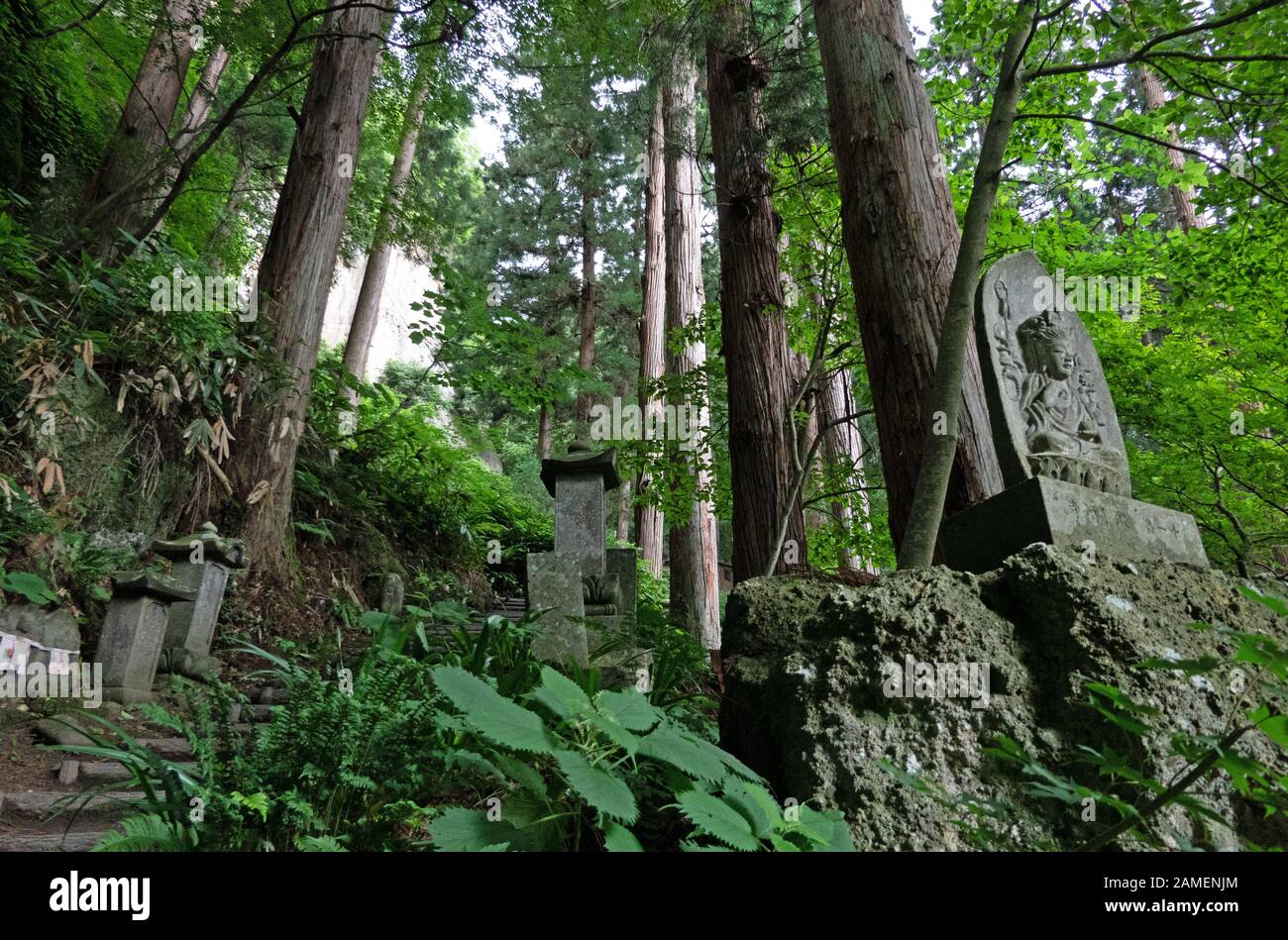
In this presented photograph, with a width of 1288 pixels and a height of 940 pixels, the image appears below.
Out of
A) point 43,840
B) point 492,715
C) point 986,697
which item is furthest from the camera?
point 43,840

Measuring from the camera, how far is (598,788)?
125 centimetres

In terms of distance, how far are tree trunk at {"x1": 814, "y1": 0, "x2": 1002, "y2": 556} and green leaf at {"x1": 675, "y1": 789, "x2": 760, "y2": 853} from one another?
211cm

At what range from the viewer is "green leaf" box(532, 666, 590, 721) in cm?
142

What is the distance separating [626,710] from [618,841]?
31 centimetres

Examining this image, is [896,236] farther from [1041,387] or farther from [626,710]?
[626,710]

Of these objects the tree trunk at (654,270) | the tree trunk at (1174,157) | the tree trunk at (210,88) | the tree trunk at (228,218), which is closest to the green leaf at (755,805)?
the tree trunk at (228,218)

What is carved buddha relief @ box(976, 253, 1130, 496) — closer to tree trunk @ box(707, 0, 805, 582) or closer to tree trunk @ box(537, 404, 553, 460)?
tree trunk @ box(707, 0, 805, 582)

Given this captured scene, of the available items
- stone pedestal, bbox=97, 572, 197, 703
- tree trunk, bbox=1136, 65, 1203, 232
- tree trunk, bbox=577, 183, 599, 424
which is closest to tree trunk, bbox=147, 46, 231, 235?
stone pedestal, bbox=97, 572, 197, 703

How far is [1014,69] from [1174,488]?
7.21 meters

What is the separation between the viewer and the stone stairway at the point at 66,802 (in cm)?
248

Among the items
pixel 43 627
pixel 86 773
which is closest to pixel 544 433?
pixel 43 627

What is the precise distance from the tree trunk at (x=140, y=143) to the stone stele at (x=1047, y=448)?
6692 mm

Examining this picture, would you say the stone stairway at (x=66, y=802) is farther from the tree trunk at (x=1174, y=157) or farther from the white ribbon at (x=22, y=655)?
the tree trunk at (x=1174, y=157)
